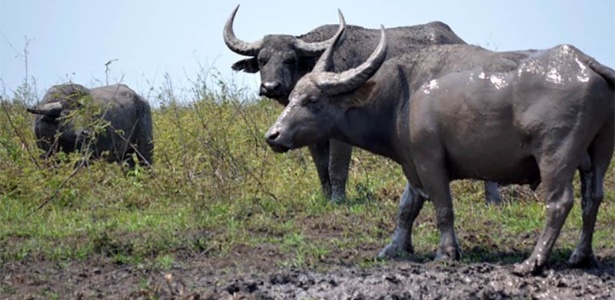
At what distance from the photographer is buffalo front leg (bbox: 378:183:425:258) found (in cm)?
711

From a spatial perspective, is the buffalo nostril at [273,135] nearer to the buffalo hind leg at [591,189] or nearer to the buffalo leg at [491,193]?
the buffalo hind leg at [591,189]

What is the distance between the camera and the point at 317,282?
20.0 ft

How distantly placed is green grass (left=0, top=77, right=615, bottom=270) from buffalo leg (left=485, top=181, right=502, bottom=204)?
12cm

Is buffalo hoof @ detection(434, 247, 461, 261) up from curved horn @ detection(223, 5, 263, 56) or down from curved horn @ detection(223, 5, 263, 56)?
down

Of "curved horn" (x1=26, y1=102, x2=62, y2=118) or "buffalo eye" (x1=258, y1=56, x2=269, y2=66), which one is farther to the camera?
"curved horn" (x1=26, y1=102, x2=62, y2=118)

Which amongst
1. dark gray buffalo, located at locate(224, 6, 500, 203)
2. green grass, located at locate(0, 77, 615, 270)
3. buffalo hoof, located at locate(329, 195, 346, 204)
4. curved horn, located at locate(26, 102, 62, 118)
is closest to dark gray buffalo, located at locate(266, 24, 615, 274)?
green grass, located at locate(0, 77, 615, 270)

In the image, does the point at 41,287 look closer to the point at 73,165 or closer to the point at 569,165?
the point at 569,165

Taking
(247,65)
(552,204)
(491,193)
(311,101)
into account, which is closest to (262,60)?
(247,65)

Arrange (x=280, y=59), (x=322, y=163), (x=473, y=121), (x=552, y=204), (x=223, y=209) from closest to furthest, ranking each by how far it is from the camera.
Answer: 1. (x=552, y=204)
2. (x=473, y=121)
3. (x=223, y=209)
4. (x=322, y=163)
5. (x=280, y=59)

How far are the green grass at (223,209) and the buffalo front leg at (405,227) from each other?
0.46 ft

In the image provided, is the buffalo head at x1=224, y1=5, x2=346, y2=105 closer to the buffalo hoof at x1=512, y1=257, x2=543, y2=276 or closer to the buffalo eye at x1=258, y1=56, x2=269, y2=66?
the buffalo eye at x1=258, y1=56, x2=269, y2=66

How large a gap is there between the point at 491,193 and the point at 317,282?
4.06m

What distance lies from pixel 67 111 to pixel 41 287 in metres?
5.88

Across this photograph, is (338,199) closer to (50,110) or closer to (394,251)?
(394,251)
